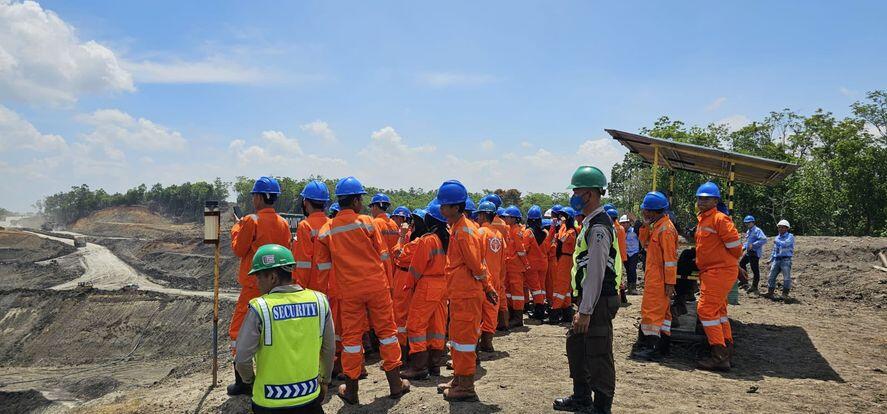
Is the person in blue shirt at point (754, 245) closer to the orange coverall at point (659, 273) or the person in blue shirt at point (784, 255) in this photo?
the person in blue shirt at point (784, 255)

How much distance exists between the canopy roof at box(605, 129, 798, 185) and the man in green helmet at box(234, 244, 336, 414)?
6229 millimetres

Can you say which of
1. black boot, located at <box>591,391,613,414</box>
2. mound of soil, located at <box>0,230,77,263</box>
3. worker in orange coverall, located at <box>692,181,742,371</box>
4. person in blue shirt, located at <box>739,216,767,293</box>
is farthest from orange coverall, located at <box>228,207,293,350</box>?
mound of soil, located at <box>0,230,77,263</box>

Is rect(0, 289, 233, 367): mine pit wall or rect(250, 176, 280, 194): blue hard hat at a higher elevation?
rect(250, 176, 280, 194): blue hard hat

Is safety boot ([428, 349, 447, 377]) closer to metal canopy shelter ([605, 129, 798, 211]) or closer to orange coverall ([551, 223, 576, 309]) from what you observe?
orange coverall ([551, 223, 576, 309])

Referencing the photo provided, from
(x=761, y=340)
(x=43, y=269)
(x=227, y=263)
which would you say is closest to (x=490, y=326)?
(x=761, y=340)

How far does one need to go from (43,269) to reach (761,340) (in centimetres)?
4039

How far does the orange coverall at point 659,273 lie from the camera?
640 centimetres

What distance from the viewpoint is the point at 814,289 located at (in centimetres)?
1430

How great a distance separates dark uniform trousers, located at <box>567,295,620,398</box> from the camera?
14.0ft

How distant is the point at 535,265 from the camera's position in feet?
30.5

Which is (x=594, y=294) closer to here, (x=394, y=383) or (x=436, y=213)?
(x=436, y=213)

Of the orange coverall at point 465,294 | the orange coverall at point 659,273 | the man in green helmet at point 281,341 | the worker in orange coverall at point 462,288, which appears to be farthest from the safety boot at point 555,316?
Answer: the man in green helmet at point 281,341

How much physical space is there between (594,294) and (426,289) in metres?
2.19

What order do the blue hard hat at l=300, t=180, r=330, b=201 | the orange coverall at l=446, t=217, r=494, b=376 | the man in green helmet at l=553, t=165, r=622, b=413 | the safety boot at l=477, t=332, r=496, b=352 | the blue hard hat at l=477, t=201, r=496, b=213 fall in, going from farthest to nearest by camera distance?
the blue hard hat at l=477, t=201, r=496, b=213 → the safety boot at l=477, t=332, r=496, b=352 → the blue hard hat at l=300, t=180, r=330, b=201 → the orange coverall at l=446, t=217, r=494, b=376 → the man in green helmet at l=553, t=165, r=622, b=413
